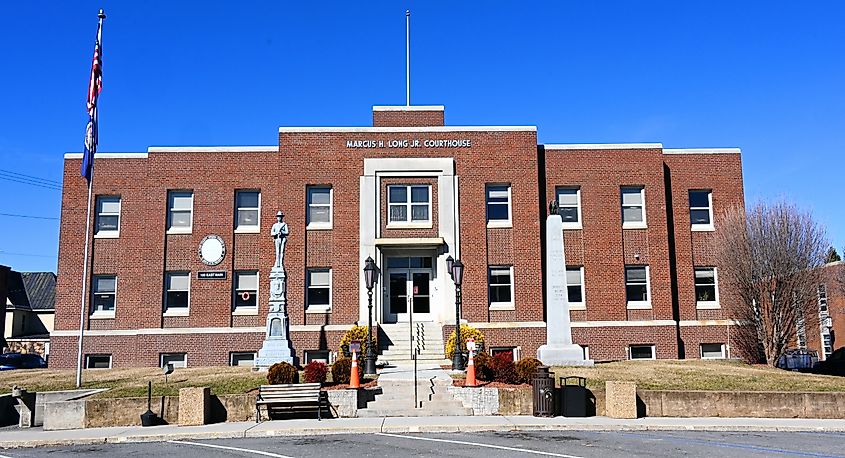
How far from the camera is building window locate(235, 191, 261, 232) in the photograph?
3166cm

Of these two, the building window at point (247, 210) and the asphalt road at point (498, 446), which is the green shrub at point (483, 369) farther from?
the building window at point (247, 210)

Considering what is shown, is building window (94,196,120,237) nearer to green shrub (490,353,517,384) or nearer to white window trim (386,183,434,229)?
white window trim (386,183,434,229)

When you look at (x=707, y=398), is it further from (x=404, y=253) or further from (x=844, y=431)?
(x=404, y=253)

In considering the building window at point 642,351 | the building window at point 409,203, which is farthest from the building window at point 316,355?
the building window at point 642,351

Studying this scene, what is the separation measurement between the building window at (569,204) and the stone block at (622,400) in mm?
15073

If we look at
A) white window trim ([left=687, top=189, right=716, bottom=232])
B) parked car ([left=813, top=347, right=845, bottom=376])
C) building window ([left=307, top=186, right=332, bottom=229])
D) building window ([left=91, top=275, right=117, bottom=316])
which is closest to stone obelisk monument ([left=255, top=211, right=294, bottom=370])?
building window ([left=307, top=186, right=332, bottom=229])

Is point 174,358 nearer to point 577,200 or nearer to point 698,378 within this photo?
point 577,200

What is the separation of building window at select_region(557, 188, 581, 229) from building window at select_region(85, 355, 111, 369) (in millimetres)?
19039

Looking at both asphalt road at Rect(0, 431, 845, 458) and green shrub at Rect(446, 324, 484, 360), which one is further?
green shrub at Rect(446, 324, 484, 360)

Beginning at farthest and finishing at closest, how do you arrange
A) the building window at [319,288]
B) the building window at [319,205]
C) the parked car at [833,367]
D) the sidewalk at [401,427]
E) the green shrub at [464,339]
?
the building window at [319,205] → the building window at [319,288] → the parked car at [833,367] → the green shrub at [464,339] → the sidewalk at [401,427]

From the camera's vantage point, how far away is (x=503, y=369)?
1958cm

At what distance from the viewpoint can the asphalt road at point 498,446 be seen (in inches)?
498

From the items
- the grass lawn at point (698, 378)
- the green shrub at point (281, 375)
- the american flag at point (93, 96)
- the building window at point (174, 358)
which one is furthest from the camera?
the building window at point (174, 358)

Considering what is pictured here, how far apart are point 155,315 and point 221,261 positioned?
129 inches
